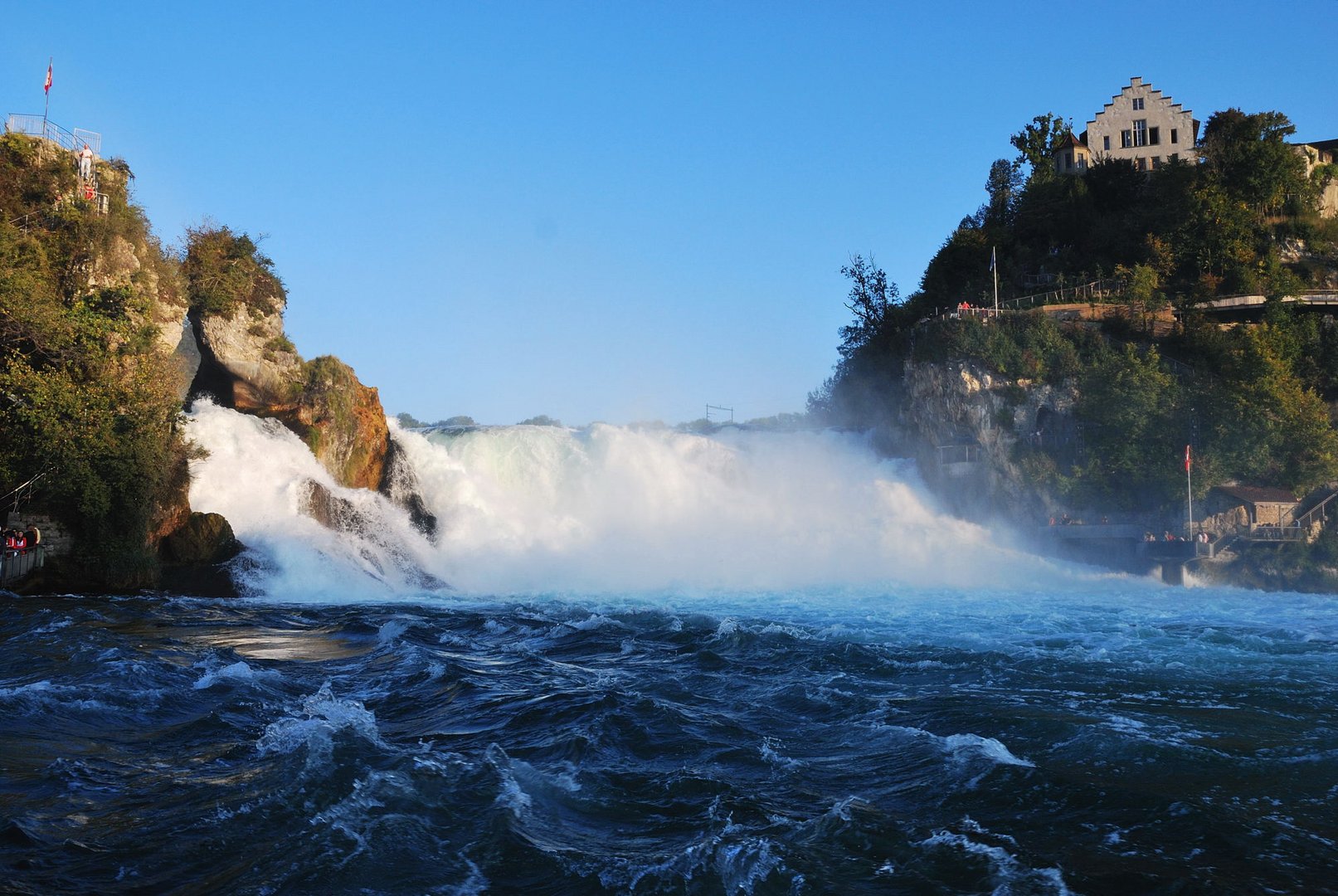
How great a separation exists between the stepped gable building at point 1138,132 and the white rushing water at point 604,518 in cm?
2746

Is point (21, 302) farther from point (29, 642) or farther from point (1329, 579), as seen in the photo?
point (1329, 579)

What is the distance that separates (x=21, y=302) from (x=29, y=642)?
10680mm

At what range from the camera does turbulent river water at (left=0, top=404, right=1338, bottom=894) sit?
7359 mm

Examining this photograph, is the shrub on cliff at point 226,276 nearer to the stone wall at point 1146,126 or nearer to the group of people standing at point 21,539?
the group of people standing at point 21,539

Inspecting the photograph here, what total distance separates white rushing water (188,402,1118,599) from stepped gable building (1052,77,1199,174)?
27.5 metres

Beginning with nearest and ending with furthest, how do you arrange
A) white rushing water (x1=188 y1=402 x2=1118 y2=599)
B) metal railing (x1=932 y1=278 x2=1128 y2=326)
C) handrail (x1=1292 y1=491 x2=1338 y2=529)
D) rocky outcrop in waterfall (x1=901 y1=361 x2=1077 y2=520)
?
1. white rushing water (x1=188 y1=402 x2=1118 y2=599)
2. handrail (x1=1292 y1=491 x2=1338 y2=529)
3. rocky outcrop in waterfall (x1=901 y1=361 x2=1077 y2=520)
4. metal railing (x1=932 y1=278 x2=1128 y2=326)

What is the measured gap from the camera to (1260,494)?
33.4m

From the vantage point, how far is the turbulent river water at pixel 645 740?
7.36 m

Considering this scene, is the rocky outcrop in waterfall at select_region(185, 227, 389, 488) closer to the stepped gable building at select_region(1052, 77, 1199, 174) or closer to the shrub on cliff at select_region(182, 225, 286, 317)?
the shrub on cliff at select_region(182, 225, 286, 317)

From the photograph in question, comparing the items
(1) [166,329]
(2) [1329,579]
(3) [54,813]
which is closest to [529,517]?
(1) [166,329]

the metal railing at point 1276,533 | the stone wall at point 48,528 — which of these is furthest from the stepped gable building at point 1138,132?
the stone wall at point 48,528

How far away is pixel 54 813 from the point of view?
25.9 feet

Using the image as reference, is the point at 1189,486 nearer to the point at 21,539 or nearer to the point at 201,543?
the point at 201,543

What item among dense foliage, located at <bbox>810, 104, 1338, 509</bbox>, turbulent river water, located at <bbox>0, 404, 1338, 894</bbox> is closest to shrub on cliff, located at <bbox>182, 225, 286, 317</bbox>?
turbulent river water, located at <bbox>0, 404, 1338, 894</bbox>
